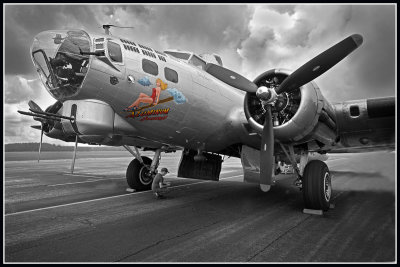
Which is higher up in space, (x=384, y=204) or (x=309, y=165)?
(x=309, y=165)

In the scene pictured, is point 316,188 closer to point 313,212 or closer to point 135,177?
point 313,212

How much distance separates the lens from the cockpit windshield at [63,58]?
5941 millimetres

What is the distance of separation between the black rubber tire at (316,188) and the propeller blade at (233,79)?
2.51m

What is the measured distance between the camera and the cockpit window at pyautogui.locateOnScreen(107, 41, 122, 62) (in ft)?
19.8

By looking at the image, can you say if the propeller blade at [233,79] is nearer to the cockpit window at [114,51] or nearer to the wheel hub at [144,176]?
the cockpit window at [114,51]

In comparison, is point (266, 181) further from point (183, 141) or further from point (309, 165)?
point (183, 141)

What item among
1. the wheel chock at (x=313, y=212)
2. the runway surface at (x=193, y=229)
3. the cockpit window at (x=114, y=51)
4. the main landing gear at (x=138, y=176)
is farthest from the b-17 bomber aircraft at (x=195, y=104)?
the main landing gear at (x=138, y=176)

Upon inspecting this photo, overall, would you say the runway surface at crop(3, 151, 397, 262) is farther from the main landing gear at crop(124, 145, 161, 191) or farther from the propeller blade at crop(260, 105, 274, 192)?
the main landing gear at crop(124, 145, 161, 191)

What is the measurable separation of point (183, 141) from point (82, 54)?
11.5 feet

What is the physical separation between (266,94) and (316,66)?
124 cm

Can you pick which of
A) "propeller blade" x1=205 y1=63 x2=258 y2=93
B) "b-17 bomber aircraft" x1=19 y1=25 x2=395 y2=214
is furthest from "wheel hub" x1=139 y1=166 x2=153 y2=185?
"propeller blade" x1=205 y1=63 x2=258 y2=93

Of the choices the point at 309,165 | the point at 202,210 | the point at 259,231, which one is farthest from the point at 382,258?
the point at 202,210

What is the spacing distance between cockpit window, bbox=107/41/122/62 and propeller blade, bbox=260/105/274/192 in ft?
11.5

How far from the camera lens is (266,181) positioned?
6656mm
